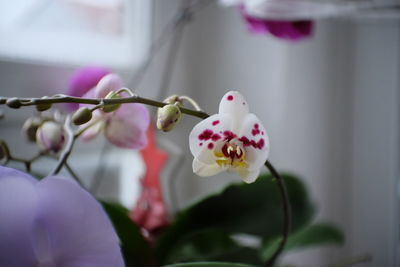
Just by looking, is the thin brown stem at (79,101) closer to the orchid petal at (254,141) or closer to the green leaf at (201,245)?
the orchid petal at (254,141)

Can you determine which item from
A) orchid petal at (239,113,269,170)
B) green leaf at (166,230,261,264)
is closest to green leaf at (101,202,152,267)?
green leaf at (166,230,261,264)

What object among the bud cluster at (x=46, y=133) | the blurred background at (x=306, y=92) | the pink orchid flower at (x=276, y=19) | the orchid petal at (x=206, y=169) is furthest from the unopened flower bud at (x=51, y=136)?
the blurred background at (x=306, y=92)

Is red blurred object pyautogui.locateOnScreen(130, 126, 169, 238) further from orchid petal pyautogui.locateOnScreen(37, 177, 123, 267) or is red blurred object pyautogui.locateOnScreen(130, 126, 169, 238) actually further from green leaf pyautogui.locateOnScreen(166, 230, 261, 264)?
orchid petal pyautogui.locateOnScreen(37, 177, 123, 267)

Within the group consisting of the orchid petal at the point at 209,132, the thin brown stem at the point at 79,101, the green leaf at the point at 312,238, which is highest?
the thin brown stem at the point at 79,101

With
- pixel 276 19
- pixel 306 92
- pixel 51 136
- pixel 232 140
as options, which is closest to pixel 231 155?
pixel 232 140

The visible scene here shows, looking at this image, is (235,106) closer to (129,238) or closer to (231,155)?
(231,155)

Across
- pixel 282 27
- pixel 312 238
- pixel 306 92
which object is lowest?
pixel 312 238

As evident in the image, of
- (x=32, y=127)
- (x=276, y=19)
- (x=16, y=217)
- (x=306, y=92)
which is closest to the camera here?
(x=16, y=217)
